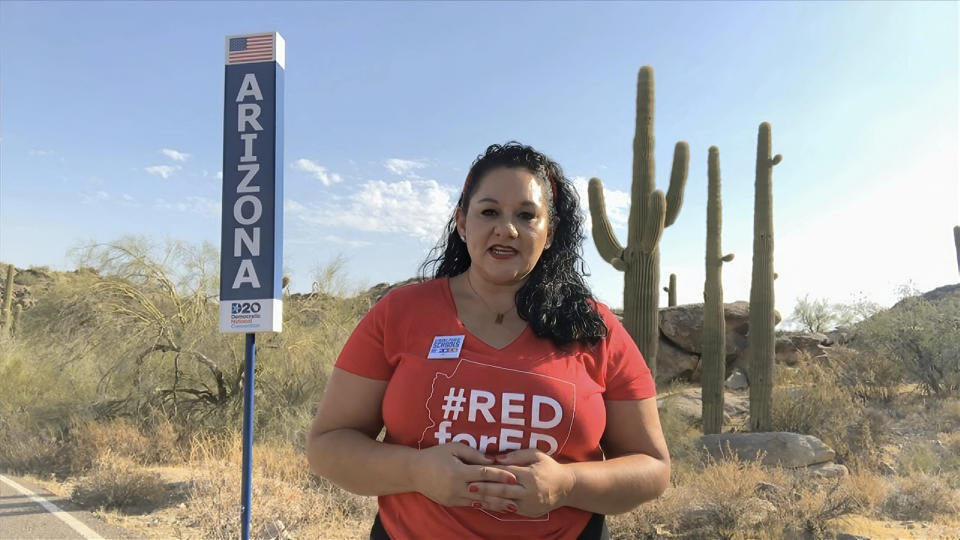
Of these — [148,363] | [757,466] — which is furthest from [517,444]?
[148,363]

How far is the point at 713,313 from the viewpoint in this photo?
1369 centimetres

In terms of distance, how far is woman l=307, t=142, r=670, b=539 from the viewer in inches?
63.4

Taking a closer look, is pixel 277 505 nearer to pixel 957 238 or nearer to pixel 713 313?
pixel 713 313

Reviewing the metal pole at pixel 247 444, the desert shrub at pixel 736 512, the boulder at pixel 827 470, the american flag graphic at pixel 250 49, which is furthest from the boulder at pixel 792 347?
the american flag graphic at pixel 250 49

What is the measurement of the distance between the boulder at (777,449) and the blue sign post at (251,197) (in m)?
8.21

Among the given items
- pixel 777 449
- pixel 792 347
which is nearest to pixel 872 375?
pixel 792 347

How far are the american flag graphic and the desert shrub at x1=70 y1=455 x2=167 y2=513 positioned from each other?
4.99 metres

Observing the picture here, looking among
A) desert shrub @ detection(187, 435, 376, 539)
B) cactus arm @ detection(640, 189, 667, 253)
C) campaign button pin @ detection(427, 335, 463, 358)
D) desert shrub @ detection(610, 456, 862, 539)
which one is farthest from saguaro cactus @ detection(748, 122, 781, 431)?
campaign button pin @ detection(427, 335, 463, 358)

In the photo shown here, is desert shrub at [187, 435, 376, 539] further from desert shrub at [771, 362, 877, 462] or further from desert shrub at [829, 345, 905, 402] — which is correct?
desert shrub at [829, 345, 905, 402]

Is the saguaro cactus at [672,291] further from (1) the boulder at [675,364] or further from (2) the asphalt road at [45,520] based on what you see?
(2) the asphalt road at [45,520]

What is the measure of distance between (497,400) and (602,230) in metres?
10.4

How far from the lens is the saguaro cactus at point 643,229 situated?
10.7 metres

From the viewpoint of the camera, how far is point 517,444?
1.62m

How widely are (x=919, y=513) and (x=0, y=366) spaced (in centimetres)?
1574
